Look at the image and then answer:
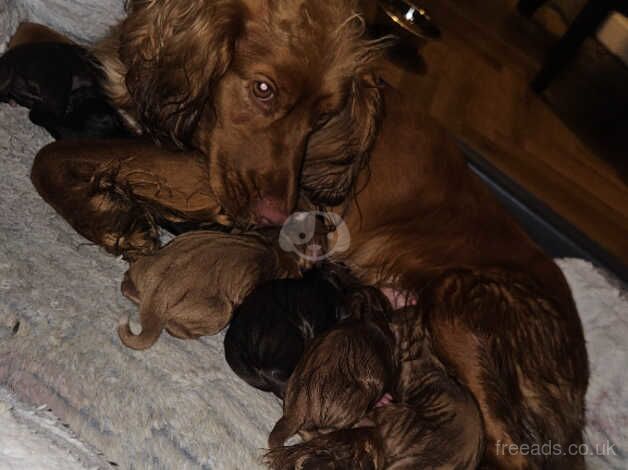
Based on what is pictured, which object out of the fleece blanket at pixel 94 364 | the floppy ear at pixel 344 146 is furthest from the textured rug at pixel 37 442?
the floppy ear at pixel 344 146

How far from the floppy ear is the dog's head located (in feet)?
0.77

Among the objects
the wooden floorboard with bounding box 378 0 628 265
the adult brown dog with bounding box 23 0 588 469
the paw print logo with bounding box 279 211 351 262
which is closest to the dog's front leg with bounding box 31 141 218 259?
the adult brown dog with bounding box 23 0 588 469

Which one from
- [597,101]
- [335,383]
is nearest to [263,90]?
[335,383]

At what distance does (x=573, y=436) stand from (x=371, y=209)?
1060 mm

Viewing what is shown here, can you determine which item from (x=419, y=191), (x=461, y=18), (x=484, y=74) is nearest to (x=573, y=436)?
(x=419, y=191)

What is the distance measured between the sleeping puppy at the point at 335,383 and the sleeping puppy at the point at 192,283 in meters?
0.29

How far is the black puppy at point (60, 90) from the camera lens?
2332mm

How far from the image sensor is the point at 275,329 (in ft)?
7.07

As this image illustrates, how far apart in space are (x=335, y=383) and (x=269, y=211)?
545 millimetres

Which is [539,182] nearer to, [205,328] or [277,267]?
[277,267]

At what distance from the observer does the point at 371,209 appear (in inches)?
110

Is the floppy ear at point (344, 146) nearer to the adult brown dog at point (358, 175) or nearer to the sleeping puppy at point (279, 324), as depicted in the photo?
the adult brown dog at point (358, 175)

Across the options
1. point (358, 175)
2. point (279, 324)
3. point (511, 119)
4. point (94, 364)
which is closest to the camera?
point (94, 364)

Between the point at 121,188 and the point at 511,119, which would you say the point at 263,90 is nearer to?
the point at 121,188
